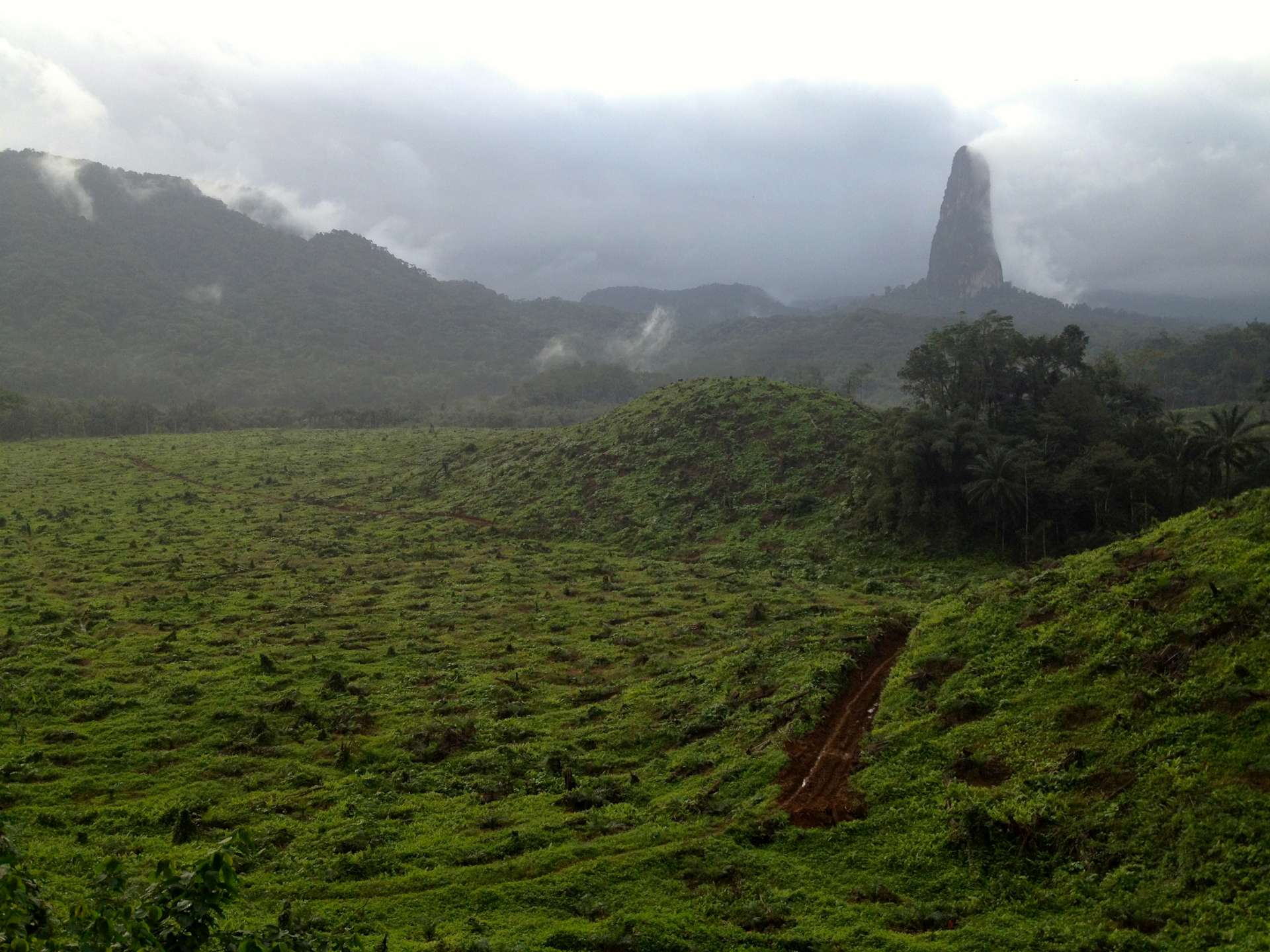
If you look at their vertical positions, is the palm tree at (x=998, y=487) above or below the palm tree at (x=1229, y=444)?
below

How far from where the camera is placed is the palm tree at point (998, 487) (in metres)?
44.0

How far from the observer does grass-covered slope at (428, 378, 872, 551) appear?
5633cm

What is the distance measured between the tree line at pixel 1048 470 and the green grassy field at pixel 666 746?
145 inches

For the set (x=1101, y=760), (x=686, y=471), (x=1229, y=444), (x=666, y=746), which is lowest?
(x=666, y=746)

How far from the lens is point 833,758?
1961 cm

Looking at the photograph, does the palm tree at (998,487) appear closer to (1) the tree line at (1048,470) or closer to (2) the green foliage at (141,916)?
(1) the tree line at (1048,470)

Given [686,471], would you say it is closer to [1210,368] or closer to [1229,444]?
[1229,444]

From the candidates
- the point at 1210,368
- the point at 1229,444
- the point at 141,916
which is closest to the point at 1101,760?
the point at 141,916

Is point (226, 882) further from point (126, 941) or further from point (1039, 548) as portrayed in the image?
point (1039, 548)

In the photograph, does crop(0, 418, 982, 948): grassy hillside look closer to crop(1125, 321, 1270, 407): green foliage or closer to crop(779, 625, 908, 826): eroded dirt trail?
crop(779, 625, 908, 826): eroded dirt trail

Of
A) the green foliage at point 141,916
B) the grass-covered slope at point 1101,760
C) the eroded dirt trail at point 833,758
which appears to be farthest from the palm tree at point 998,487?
the green foliage at point 141,916

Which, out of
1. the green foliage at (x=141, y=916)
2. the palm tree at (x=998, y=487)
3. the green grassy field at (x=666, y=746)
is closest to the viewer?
the green foliage at (x=141, y=916)

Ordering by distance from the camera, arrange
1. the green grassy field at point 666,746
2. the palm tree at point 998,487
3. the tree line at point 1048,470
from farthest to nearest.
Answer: the palm tree at point 998,487
the tree line at point 1048,470
the green grassy field at point 666,746

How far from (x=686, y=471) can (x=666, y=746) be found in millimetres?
42253
